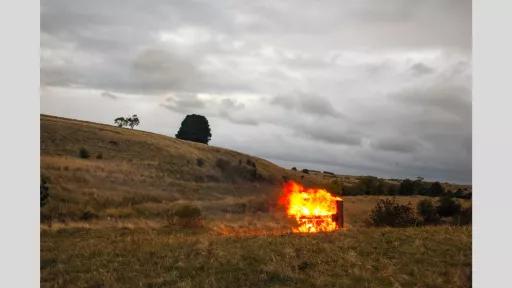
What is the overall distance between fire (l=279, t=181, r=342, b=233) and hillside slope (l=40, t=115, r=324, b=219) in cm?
1775

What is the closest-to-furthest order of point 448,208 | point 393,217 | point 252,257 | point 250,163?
point 252,257 → point 393,217 → point 448,208 → point 250,163

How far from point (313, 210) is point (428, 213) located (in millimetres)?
19514

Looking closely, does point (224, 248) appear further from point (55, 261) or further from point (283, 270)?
point (55, 261)

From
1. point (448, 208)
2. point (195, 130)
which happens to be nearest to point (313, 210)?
point (448, 208)

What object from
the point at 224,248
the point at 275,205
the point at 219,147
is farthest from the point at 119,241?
the point at 219,147

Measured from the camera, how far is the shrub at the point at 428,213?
4166cm

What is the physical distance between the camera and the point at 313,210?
27281 millimetres

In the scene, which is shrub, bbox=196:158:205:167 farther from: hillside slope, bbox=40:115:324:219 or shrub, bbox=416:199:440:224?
shrub, bbox=416:199:440:224

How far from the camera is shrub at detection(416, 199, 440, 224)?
41.7 meters

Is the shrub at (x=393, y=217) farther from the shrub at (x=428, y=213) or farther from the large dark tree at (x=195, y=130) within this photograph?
the large dark tree at (x=195, y=130)

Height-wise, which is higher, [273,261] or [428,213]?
[273,261]

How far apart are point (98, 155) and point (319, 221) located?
54.6 metres

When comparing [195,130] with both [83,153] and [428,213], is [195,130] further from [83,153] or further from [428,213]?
[428,213]

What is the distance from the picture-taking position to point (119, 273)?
15352mm
